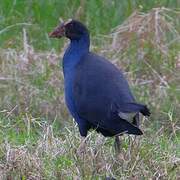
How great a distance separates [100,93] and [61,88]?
4.87 feet

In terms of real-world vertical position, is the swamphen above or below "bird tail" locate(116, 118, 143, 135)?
above

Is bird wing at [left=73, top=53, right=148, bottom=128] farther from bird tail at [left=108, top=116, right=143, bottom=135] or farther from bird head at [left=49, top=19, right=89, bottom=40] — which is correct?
bird head at [left=49, top=19, right=89, bottom=40]

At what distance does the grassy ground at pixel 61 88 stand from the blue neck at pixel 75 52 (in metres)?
0.38

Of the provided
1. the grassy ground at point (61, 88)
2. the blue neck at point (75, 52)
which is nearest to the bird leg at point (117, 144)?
the grassy ground at point (61, 88)

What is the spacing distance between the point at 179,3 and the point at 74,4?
0.93 m

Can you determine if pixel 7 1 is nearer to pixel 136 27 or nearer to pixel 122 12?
pixel 122 12

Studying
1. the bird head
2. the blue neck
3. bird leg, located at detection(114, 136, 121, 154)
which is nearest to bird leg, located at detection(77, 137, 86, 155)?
bird leg, located at detection(114, 136, 121, 154)

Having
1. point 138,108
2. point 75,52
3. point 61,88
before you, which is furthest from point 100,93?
point 61,88

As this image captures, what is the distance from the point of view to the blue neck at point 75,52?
618 cm

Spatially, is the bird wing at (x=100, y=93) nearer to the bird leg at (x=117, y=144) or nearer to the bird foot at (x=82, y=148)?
the bird leg at (x=117, y=144)

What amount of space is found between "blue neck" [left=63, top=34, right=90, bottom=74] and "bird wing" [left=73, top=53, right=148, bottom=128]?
0.14 meters

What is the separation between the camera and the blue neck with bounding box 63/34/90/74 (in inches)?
243

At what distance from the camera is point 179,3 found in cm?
852

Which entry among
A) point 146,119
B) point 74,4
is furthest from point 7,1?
point 146,119
